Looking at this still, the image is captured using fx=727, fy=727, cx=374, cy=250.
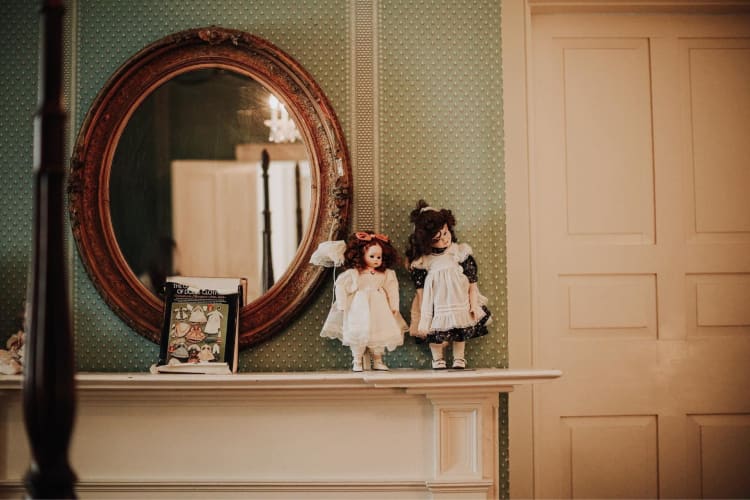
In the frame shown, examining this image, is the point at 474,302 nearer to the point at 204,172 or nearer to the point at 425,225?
the point at 425,225

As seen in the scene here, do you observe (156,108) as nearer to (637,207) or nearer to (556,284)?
(556,284)

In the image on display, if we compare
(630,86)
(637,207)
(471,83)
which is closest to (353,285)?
(471,83)

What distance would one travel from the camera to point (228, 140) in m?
2.83

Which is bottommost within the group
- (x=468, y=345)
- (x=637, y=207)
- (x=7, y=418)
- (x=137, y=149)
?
(x=7, y=418)

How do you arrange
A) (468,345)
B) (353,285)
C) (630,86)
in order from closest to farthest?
(353,285), (468,345), (630,86)

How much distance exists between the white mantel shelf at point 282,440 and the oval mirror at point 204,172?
31 cm

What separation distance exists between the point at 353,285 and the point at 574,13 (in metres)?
1.49

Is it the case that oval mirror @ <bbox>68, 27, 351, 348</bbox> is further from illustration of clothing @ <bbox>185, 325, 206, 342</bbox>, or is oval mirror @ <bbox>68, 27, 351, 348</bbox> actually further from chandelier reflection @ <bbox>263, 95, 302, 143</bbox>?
illustration of clothing @ <bbox>185, 325, 206, 342</bbox>

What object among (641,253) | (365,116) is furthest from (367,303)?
(641,253)

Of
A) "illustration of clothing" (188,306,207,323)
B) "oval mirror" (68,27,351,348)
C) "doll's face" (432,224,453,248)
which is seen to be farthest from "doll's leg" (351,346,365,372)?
"illustration of clothing" (188,306,207,323)

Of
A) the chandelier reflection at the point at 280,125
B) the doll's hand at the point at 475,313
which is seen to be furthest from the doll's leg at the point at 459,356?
the chandelier reflection at the point at 280,125

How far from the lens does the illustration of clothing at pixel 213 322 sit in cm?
269

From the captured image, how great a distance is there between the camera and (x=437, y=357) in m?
2.68

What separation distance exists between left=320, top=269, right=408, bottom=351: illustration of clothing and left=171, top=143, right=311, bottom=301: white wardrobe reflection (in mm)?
309
